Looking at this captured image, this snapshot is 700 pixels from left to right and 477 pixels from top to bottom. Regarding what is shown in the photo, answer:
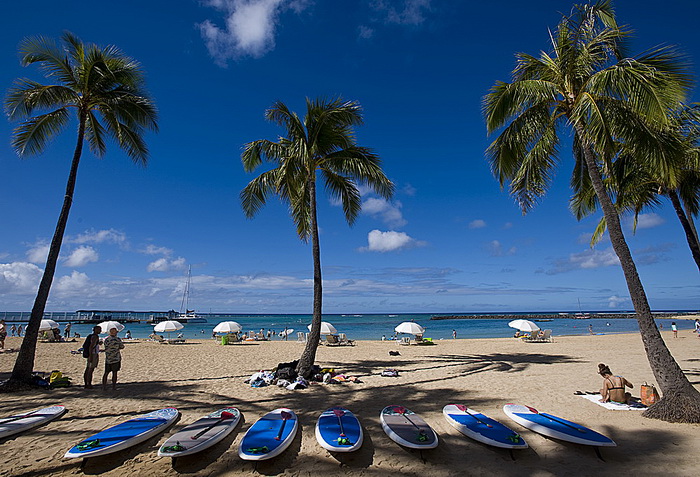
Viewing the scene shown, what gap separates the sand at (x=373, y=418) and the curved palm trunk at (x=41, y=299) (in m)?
0.66

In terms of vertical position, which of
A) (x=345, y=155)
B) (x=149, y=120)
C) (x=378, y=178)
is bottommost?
(x=378, y=178)

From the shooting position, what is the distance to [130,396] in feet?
27.8

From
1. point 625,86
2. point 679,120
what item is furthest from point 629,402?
point 679,120

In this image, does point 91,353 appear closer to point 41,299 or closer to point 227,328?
point 41,299

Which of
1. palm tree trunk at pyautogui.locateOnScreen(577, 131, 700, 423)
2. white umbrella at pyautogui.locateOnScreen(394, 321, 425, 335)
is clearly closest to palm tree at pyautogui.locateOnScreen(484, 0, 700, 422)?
palm tree trunk at pyautogui.locateOnScreen(577, 131, 700, 423)

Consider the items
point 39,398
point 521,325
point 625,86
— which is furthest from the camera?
point 521,325

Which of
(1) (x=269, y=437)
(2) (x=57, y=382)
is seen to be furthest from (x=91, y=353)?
(1) (x=269, y=437)

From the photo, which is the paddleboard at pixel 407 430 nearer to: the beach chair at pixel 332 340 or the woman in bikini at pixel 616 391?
the woman in bikini at pixel 616 391

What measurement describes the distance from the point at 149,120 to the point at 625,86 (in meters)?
12.1

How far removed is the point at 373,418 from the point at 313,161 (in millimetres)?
7768

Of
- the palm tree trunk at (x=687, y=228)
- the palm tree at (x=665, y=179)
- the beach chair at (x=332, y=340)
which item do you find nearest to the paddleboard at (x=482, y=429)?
the palm tree at (x=665, y=179)

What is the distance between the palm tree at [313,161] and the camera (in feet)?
35.1

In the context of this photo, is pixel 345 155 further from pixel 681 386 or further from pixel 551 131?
pixel 681 386

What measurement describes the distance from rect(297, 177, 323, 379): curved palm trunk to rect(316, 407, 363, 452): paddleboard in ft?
13.1
